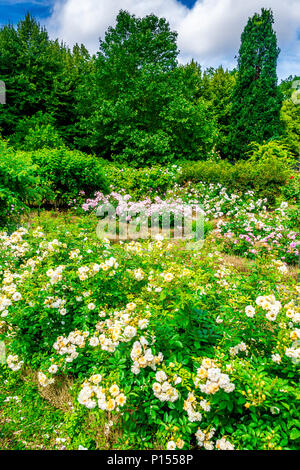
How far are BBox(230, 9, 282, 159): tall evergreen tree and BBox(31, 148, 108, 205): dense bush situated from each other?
38.1ft

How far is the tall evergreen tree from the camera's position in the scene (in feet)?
49.3

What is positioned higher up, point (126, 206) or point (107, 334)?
point (126, 206)

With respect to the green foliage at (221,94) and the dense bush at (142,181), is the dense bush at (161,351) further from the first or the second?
the green foliage at (221,94)

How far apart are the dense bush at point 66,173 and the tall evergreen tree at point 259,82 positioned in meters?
11.6

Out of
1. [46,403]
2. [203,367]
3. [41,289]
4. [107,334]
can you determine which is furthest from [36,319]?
[203,367]

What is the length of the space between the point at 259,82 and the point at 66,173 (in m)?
13.8

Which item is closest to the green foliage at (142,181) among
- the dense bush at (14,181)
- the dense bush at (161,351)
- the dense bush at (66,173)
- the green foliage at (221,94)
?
the dense bush at (66,173)

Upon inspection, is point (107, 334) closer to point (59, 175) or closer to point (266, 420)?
point (266, 420)

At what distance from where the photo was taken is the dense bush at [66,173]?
261 inches

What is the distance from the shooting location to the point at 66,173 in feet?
21.9

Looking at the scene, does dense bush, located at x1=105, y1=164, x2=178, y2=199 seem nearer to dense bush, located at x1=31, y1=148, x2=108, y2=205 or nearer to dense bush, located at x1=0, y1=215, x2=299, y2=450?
dense bush, located at x1=31, y1=148, x2=108, y2=205

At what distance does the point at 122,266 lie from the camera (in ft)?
7.63

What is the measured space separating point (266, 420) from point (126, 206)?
5081 millimetres

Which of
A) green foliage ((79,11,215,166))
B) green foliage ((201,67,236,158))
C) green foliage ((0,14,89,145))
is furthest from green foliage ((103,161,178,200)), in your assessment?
green foliage ((201,67,236,158))
